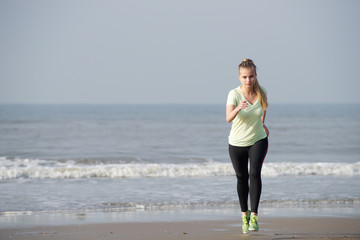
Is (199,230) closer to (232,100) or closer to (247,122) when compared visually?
(247,122)

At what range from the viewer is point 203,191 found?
10078 mm

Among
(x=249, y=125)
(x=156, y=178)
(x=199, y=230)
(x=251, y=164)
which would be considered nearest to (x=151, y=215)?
(x=199, y=230)

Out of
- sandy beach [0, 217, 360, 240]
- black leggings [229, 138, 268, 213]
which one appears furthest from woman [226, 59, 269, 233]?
sandy beach [0, 217, 360, 240]

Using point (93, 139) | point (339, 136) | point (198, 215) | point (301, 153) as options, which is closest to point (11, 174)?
point (198, 215)

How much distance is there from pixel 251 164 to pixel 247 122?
0.41 metres

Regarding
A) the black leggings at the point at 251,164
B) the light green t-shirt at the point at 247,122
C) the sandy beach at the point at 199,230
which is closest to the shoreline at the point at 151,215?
the sandy beach at the point at 199,230

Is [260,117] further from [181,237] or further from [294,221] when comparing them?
[294,221]

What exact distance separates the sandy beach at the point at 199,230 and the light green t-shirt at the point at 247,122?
106 cm

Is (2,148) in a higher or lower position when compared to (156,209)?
higher

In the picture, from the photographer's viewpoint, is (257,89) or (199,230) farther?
(199,230)

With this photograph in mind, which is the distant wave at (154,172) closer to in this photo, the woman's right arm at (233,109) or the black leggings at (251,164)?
the black leggings at (251,164)

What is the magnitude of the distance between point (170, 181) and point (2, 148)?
12.1m

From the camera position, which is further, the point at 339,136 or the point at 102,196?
the point at 339,136

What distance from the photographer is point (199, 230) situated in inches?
245
